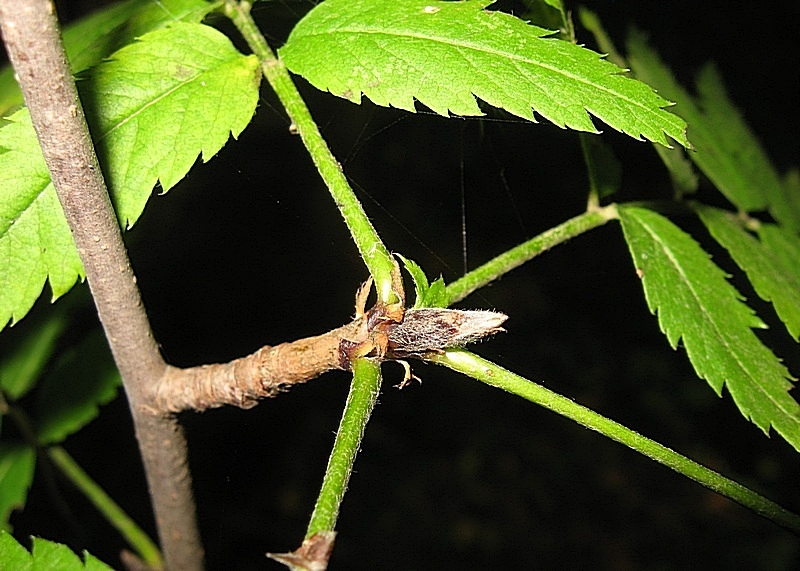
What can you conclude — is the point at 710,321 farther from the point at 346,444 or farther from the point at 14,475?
the point at 14,475

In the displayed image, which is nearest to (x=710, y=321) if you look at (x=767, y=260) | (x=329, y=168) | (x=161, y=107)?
(x=767, y=260)

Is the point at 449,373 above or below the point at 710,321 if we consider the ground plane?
below

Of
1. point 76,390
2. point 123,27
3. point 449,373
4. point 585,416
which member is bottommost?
point 449,373

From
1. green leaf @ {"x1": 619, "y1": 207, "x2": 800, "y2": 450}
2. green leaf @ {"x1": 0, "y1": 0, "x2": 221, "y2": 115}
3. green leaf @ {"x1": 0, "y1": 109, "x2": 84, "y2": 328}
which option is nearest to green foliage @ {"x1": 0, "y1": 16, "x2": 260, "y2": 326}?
green leaf @ {"x1": 0, "y1": 109, "x2": 84, "y2": 328}

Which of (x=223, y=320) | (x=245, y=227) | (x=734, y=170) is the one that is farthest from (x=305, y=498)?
(x=734, y=170)

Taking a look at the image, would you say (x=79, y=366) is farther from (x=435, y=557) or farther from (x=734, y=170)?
(x=435, y=557)

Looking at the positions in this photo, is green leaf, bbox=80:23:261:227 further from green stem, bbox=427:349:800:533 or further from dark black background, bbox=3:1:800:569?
dark black background, bbox=3:1:800:569

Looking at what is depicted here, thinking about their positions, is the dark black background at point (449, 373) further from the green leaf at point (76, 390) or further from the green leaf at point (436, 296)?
the green leaf at point (436, 296)
